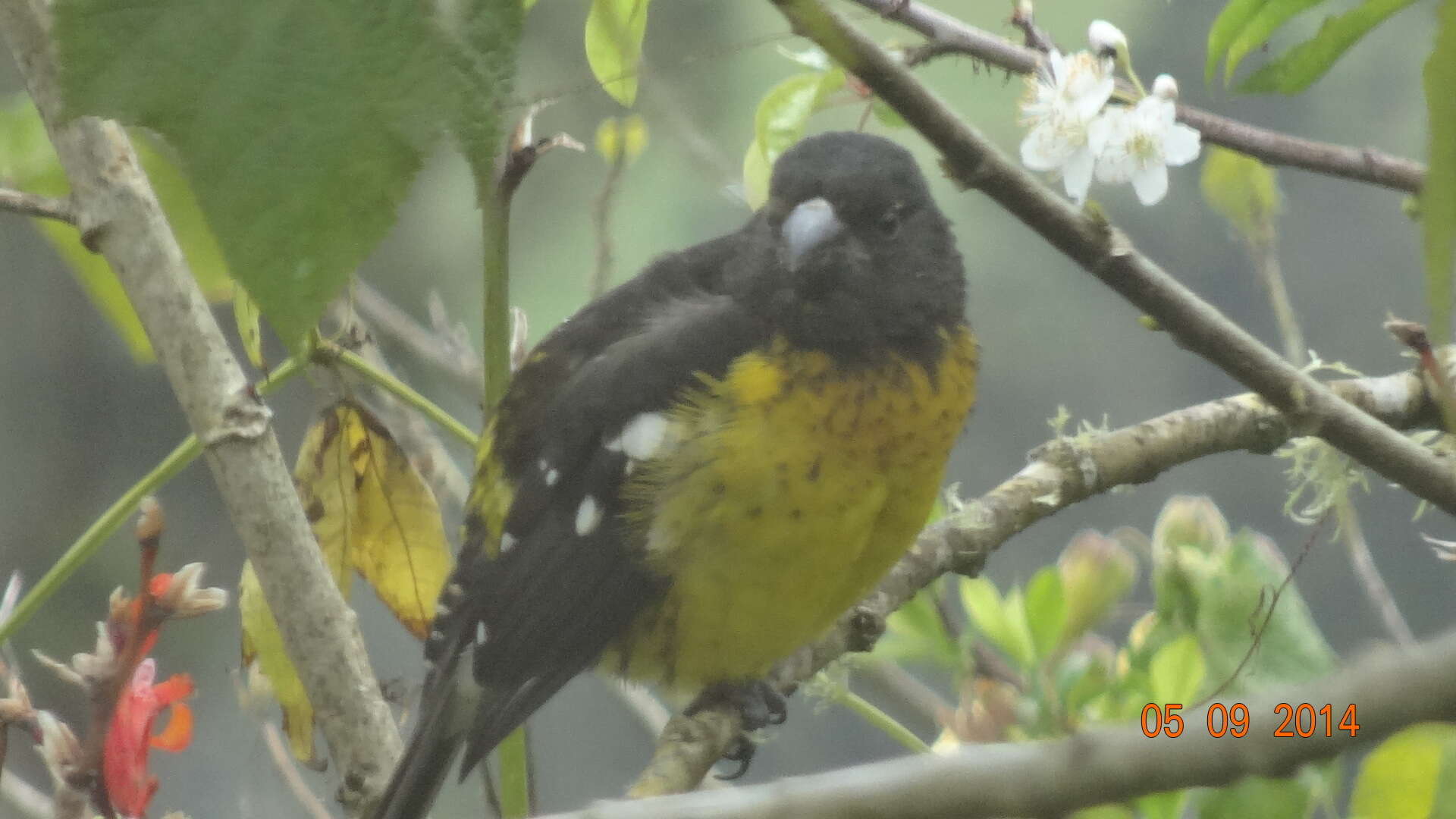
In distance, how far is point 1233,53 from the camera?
70 centimetres

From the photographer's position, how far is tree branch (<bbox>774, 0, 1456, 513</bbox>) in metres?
0.38

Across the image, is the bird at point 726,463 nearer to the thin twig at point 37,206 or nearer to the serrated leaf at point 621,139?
the serrated leaf at point 621,139

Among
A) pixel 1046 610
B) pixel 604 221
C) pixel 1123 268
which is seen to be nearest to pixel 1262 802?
pixel 1123 268

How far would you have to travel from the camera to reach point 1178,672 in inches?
38.0

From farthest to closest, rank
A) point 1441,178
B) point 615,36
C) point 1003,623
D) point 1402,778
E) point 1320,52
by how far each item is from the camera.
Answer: point 1003,623
point 615,36
point 1402,778
point 1320,52
point 1441,178

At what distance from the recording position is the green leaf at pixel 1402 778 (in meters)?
0.63

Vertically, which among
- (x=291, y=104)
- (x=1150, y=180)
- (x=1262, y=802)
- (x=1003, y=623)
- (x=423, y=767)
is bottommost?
(x=423, y=767)

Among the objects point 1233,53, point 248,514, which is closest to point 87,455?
point 248,514

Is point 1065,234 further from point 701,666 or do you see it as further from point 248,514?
point 701,666

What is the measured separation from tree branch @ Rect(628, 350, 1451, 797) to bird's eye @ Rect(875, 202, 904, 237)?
253 mm

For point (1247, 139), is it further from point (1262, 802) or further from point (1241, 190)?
point (1262, 802)

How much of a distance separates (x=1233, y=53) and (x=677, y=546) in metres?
0.66

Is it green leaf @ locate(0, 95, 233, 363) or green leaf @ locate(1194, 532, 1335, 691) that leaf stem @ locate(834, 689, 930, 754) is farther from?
green leaf @ locate(0, 95, 233, 363)

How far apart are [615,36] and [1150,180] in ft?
1.57
